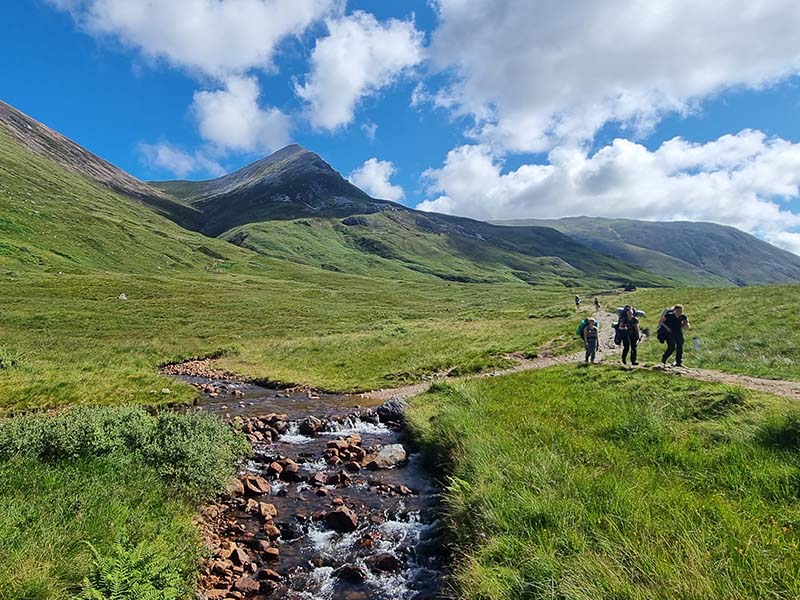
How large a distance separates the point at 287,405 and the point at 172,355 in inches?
824

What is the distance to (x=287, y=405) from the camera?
2420 cm

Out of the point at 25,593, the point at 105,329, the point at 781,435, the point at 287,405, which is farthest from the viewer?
the point at 105,329

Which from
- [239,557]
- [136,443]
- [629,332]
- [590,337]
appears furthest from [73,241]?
[239,557]

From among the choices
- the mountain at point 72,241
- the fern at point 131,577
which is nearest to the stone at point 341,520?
the fern at point 131,577

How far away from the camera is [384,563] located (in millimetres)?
9570

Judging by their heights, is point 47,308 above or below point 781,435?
below

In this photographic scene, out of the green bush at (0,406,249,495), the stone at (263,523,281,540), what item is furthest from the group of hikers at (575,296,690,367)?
the green bush at (0,406,249,495)

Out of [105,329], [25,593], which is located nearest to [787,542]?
[25,593]

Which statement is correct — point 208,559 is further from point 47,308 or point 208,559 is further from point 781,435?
point 47,308

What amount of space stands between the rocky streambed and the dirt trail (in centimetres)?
701

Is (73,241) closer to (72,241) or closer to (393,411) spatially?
(72,241)

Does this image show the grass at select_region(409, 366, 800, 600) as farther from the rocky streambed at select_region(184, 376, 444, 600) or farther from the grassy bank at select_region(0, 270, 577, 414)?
the grassy bank at select_region(0, 270, 577, 414)

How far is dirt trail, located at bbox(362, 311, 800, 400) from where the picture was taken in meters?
15.3

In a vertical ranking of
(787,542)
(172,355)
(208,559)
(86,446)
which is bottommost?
(172,355)
